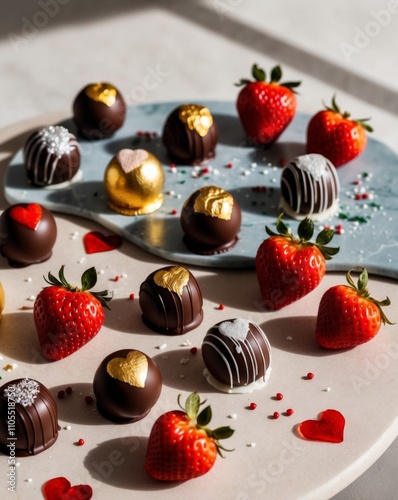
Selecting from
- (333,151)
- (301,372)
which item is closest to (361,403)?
(301,372)

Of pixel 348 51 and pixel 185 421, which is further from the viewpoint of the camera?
pixel 348 51

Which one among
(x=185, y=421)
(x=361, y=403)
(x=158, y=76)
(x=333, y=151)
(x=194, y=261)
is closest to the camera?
(x=185, y=421)

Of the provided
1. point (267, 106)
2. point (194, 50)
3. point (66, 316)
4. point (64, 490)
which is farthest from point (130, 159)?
point (194, 50)

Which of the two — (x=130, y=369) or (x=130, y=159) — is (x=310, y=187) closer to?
(x=130, y=159)

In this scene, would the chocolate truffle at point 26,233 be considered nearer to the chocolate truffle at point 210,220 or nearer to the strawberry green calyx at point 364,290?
the chocolate truffle at point 210,220

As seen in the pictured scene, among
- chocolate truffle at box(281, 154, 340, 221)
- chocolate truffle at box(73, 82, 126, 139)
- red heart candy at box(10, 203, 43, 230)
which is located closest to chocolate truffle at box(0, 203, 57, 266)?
red heart candy at box(10, 203, 43, 230)

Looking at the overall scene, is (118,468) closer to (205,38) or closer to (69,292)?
(69,292)

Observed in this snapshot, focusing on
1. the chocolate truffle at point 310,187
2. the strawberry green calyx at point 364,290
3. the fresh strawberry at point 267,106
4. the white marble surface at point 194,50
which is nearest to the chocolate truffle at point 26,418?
the strawberry green calyx at point 364,290
